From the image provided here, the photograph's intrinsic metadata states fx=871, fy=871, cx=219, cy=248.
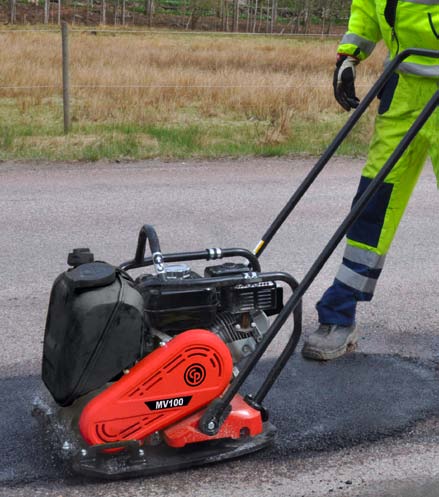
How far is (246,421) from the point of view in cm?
309

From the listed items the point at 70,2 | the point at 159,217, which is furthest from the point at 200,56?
the point at 70,2

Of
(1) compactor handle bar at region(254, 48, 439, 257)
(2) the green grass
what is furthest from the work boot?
(2) the green grass

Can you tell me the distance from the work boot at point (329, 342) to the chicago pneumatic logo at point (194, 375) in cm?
121

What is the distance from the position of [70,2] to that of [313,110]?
4918 cm

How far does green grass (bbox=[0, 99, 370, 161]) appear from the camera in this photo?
336 inches

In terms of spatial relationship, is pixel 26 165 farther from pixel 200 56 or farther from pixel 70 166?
pixel 200 56

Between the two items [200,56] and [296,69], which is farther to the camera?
[200,56]

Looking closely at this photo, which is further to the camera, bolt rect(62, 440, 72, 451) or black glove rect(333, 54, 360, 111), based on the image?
black glove rect(333, 54, 360, 111)

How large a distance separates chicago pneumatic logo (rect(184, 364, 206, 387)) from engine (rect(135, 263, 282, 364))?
0.43 ft

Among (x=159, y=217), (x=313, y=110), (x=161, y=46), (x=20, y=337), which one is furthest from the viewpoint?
(x=161, y=46)

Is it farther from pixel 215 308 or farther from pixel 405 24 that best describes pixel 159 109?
pixel 215 308

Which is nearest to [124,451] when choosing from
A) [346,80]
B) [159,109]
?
[346,80]

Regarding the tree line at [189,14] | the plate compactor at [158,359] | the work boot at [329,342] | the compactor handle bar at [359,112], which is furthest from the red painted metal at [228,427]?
the tree line at [189,14]

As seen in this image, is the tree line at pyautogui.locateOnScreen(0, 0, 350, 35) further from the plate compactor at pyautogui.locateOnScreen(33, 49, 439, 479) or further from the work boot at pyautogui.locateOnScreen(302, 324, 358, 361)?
the plate compactor at pyautogui.locateOnScreen(33, 49, 439, 479)
